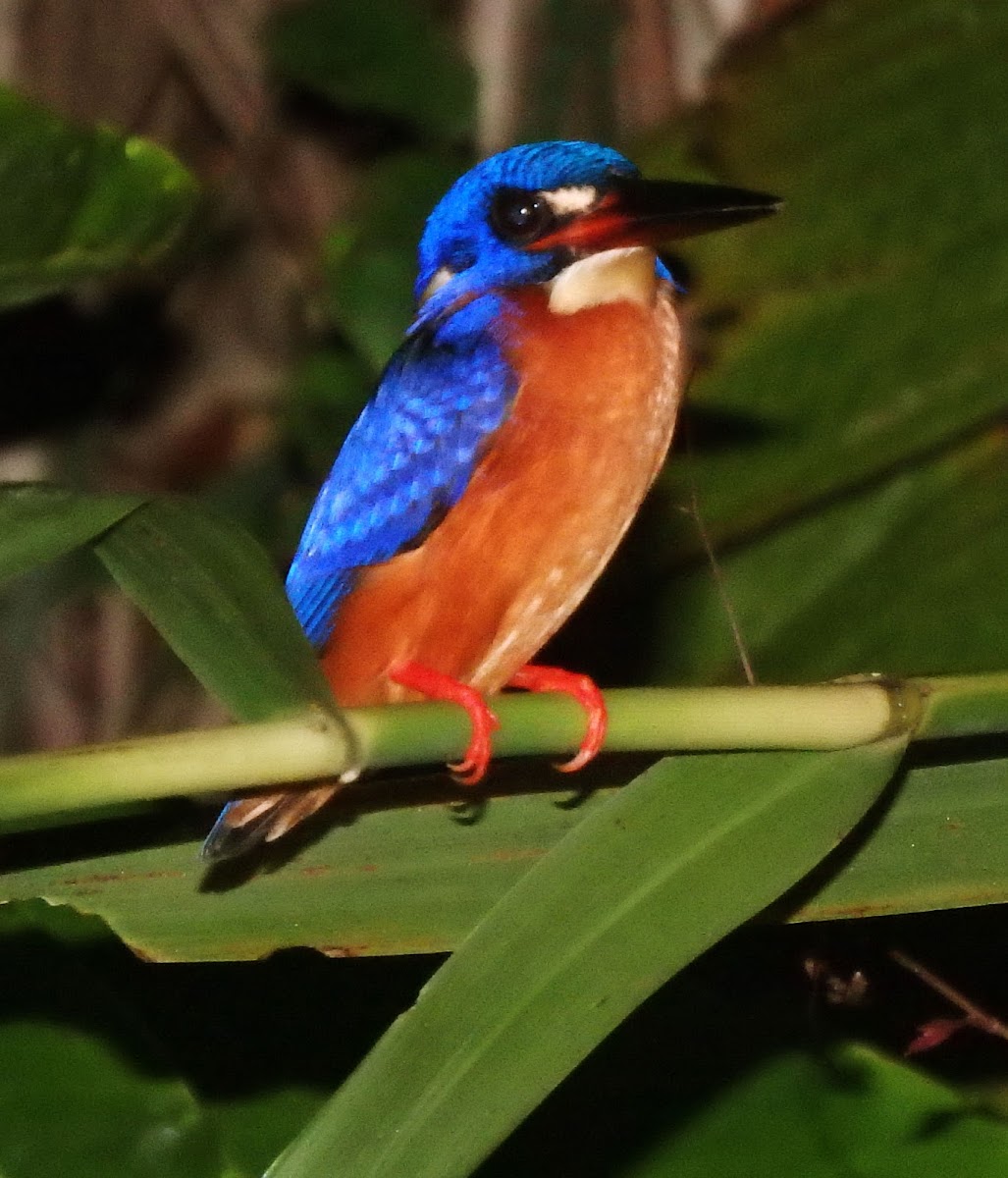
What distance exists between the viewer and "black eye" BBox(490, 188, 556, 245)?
1942 millimetres

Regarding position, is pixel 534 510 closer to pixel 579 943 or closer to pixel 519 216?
pixel 519 216

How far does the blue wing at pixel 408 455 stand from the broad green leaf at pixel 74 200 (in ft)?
1.06

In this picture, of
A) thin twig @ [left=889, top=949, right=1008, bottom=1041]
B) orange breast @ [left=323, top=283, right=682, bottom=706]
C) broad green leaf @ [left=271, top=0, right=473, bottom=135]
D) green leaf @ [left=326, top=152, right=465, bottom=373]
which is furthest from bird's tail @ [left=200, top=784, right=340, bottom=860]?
broad green leaf @ [left=271, top=0, right=473, bottom=135]

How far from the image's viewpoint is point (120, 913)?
4.31 feet

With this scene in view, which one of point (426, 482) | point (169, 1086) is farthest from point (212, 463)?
point (169, 1086)

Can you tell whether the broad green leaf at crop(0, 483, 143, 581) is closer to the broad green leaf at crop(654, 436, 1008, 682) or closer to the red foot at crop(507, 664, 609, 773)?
the red foot at crop(507, 664, 609, 773)

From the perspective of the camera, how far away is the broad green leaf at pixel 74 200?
1.69 metres

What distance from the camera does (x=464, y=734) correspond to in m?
1.05

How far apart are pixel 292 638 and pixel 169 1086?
673mm

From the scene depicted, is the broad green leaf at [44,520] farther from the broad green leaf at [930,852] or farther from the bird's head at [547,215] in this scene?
the bird's head at [547,215]

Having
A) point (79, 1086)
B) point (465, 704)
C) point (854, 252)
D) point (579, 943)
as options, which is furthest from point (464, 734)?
point (854, 252)

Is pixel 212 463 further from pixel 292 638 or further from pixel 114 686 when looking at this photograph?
pixel 292 638

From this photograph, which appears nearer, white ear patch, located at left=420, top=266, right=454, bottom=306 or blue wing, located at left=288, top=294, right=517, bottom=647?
blue wing, located at left=288, top=294, right=517, bottom=647

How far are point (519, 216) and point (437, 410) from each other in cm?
29
